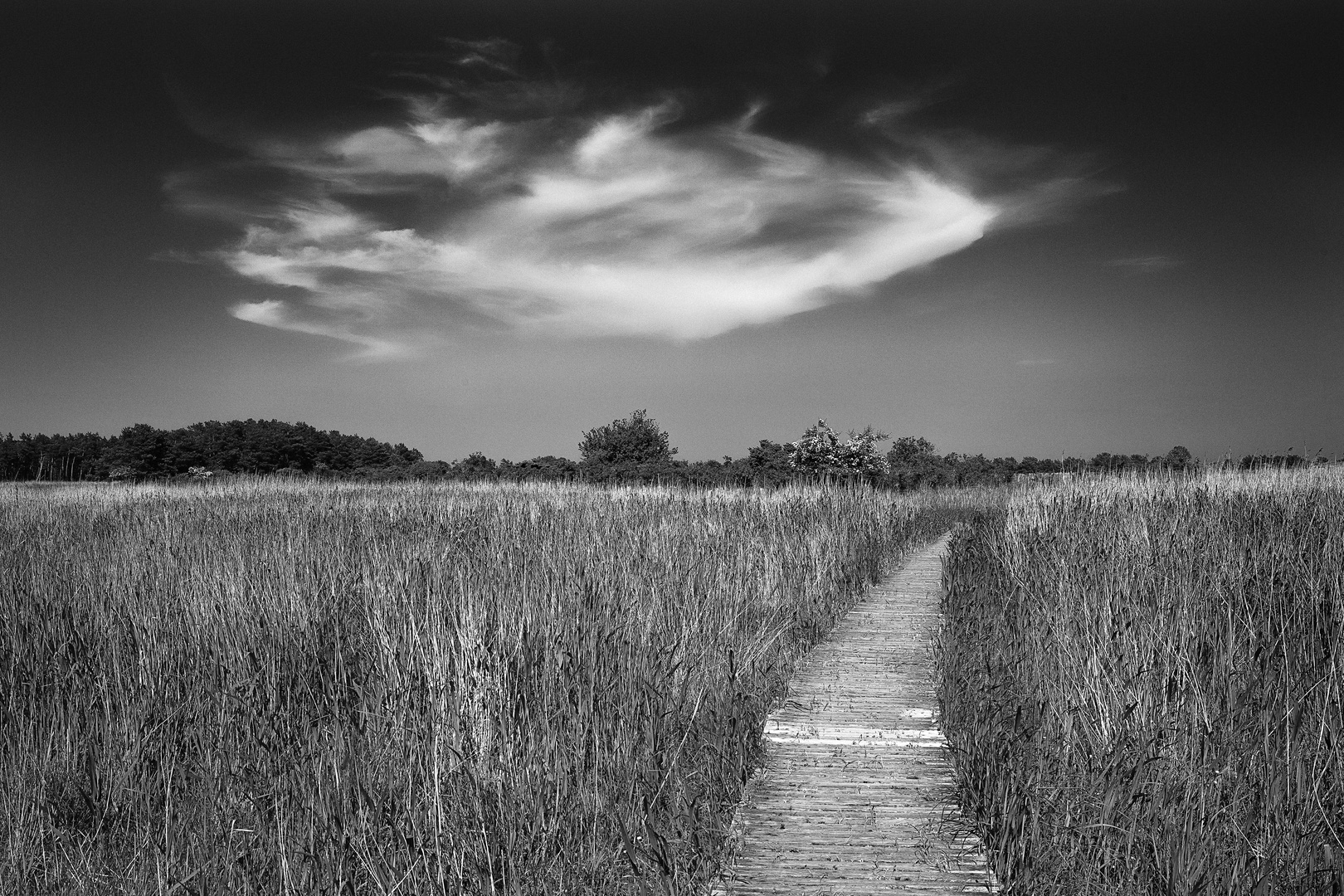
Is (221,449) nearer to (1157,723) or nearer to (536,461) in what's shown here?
(536,461)

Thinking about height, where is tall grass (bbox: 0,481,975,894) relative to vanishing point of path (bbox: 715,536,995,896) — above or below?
above

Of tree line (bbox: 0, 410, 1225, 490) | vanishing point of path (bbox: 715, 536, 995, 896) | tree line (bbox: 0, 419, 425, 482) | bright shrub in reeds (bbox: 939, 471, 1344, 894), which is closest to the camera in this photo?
bright shrub in reeds (bbox: 939, 471, 1344, 894)

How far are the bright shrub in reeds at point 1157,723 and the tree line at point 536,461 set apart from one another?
1111 centimetres

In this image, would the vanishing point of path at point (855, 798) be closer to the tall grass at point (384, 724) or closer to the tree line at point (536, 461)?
the tall grass at point (384, 724)

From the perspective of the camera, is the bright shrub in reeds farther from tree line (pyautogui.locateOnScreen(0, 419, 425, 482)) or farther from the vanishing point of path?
tree line (pyautogui.locateOnScreen(0, 419, 425, 482))

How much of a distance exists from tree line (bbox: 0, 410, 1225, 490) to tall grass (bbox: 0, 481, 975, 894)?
13.1m

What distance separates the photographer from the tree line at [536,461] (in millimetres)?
28219

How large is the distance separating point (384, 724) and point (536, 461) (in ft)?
117

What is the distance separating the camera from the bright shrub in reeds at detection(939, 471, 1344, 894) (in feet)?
10.1

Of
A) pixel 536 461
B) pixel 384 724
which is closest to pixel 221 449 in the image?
pixel 536 461

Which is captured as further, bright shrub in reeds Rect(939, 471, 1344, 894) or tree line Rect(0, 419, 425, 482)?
tree line Rect(0, 419, 425, 482)

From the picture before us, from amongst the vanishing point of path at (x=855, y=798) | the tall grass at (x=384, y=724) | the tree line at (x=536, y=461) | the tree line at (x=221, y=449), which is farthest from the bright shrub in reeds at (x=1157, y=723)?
the tree line at (x=221, y=449)

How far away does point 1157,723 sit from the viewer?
394cm

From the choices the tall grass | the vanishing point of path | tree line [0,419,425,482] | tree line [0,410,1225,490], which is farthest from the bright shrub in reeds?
tree line [0,419,425,482]
